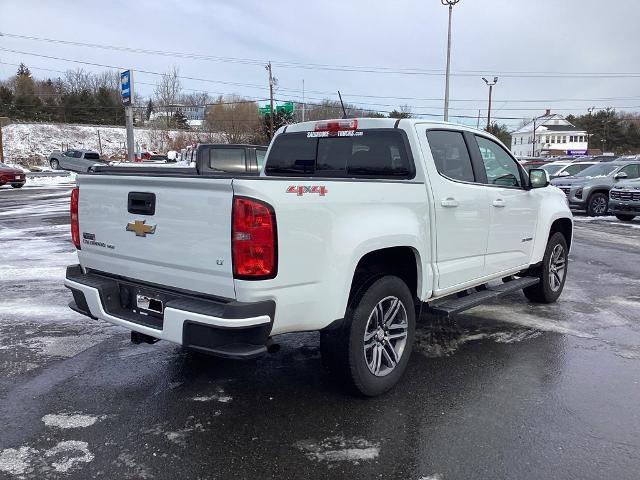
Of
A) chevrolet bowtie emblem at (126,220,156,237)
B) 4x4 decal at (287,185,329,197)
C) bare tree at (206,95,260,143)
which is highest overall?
bare tree at (206,95,260,143)

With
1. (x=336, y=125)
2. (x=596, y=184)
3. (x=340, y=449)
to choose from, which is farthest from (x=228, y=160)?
(x=596, y=184)

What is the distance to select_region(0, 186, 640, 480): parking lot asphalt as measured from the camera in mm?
2967

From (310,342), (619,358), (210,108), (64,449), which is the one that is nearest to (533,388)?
(619,358)

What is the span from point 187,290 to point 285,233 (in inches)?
29.7

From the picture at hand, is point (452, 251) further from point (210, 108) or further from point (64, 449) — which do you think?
point (210, 108)

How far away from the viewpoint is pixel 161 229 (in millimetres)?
3322

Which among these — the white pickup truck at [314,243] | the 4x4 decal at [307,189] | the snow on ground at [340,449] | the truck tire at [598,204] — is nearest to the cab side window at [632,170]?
the truck tire at [598,204]

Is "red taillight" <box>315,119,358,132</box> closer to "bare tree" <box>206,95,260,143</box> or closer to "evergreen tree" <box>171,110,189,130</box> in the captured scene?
"bare tree" <box>206,95,260,143</box>

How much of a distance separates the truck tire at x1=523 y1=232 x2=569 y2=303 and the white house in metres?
93.2

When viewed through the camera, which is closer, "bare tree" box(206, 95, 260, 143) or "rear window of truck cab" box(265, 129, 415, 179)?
"rear window of truck cab" box(265, 129, 415, 179)

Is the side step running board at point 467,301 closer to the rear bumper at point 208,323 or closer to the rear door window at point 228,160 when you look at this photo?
the rear bumper at point 208,323

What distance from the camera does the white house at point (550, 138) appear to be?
98.2 m

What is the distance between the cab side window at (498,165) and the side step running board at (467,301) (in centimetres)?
102

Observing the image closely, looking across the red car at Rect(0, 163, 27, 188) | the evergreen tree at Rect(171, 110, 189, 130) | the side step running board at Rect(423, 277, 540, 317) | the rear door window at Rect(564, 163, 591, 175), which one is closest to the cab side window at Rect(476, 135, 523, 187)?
the side step running board at Rect(423, 277, 540, 317)
